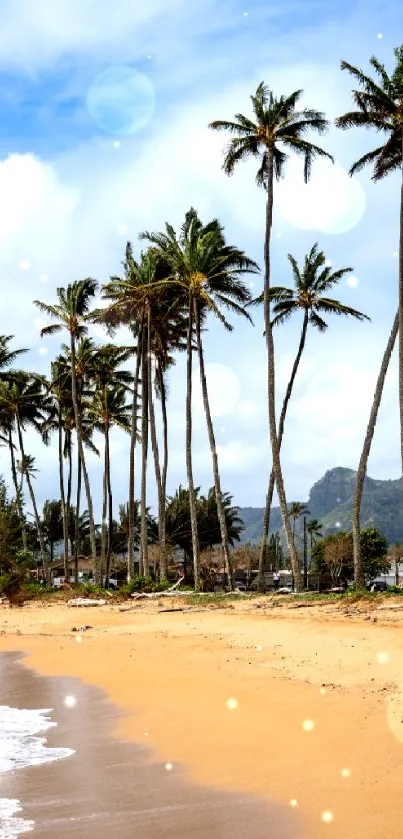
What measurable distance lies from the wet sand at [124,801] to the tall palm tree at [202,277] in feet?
88.1

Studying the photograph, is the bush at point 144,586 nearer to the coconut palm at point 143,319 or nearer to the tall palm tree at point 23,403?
the coconut palm at point 143,319

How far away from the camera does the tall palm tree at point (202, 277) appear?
34969 millimetres

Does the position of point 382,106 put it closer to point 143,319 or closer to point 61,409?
point 143,319

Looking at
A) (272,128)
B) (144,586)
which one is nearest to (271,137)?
(272,128)

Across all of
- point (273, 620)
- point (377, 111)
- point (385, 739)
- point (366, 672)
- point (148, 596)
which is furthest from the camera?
point (148, 596)

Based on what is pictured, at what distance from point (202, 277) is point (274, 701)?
27821 millimetres

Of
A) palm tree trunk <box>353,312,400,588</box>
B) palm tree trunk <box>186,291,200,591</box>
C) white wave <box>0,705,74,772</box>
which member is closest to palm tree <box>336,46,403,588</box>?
palm tree trunk <box>353,312,400,588</box>

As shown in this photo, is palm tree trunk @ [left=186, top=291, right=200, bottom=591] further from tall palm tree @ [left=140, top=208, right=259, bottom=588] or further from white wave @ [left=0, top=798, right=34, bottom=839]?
white wave @ [left=0, top=798, right=34, bottom=839]

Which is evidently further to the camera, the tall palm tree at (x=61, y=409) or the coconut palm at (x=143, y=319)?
the tall palm tree at (x=61, y=409)

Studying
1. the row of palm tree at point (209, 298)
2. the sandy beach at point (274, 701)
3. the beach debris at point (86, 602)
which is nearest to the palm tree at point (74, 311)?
the row of palm tree at point (209, 298)

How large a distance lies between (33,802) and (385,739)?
305 centimetres

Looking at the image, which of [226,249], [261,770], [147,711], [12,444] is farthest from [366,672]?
[12,444]

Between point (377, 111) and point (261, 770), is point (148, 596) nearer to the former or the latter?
point (377, 111)

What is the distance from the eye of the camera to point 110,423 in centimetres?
5112
